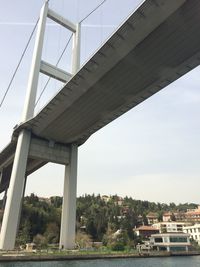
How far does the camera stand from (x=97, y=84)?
770 inches

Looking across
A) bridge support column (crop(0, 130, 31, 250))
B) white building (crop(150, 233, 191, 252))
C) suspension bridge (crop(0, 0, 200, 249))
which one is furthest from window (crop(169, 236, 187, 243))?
bridge support column (crop(0, 130, 31, 250))

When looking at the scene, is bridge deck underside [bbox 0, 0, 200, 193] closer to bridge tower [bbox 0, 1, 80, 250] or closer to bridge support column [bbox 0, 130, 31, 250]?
bridge tower [bbox 0, 1, 80, 250]

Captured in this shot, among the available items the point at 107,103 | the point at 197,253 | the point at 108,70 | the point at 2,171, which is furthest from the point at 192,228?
the point at 108,70

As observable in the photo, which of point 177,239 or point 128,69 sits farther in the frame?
point 177,239

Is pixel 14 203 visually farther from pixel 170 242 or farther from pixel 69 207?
pixel 170 242

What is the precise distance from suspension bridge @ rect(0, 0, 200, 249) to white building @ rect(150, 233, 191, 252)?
76.1 ft

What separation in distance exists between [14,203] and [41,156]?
552cm

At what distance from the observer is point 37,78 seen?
990 inches

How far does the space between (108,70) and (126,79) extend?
177 cm

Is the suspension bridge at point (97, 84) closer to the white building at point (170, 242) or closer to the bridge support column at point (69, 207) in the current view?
the bridge support column at point (69, 207)

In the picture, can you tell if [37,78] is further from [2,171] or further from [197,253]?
Answer: [197,253]

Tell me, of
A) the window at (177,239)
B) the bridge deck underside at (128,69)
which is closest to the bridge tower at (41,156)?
the bridge deck underside at (128,69)

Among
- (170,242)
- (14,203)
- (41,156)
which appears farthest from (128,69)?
(170,242)

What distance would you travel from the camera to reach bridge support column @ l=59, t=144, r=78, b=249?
79.7 ft
